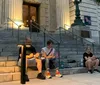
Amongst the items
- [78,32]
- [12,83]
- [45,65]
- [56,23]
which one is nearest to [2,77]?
[12,83]

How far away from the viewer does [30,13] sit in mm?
22688

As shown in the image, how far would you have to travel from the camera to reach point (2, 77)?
820cm

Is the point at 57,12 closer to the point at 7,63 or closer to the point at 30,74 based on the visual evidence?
the point at 7,63

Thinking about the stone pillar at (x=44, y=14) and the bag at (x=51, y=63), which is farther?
the stone pillar at (x=44, y=14)

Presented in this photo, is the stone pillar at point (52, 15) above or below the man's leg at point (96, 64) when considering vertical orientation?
above

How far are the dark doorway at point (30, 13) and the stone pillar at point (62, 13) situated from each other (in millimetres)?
2402

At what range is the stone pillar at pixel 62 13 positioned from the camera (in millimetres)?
21453

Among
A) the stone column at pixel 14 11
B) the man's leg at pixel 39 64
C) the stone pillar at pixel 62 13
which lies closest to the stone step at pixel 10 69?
the man's leg at pixel 39 64

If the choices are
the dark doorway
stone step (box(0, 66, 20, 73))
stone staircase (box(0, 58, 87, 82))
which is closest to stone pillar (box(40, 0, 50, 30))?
the dark doorway

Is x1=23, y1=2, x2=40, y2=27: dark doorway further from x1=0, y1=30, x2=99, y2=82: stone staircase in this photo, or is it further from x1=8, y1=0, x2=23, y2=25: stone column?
x1=0, y1=30, x2=99, y2=82: stone staircase

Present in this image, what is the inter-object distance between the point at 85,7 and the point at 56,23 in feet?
11.2

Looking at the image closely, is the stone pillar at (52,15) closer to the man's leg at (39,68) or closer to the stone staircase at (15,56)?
the stone staircase at (15,56)

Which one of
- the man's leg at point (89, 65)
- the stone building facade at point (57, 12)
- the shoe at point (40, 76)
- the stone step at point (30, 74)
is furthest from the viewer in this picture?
the stone building facade at point (57, 12)

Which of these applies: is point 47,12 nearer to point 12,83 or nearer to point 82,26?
point 82,26
